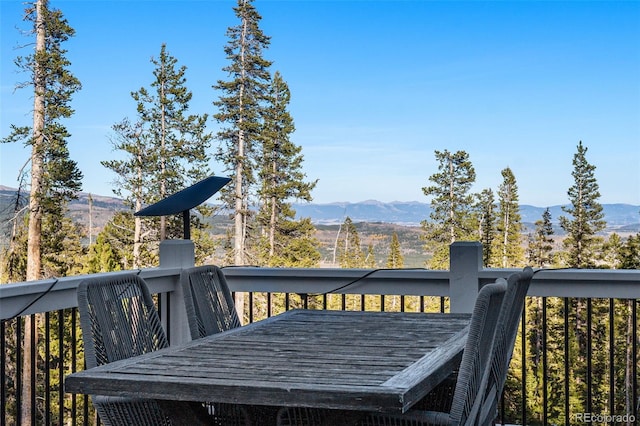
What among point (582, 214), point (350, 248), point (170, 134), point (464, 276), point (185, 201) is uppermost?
point (170, 134)

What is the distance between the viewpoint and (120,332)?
8.72ft

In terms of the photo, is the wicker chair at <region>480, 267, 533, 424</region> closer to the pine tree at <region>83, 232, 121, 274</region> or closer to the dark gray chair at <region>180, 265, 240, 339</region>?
the dark gray chair at <region>180, 265, 240, 339</region>

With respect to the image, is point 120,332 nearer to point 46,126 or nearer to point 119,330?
point 119,330

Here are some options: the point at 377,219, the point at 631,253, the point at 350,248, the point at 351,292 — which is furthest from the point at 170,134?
the point at 351,292

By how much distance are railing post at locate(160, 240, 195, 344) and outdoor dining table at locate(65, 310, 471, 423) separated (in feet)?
4.05

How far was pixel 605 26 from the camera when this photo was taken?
4462 cm

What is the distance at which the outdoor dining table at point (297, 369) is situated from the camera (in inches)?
73.4

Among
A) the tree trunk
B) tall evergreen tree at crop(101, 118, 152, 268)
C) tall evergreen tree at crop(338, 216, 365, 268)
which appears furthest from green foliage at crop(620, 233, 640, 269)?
the tree trunk

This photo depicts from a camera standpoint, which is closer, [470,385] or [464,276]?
[470,385]

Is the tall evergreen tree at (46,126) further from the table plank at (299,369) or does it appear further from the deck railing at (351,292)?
the table plank at (299,369)

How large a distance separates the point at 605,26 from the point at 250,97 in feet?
83.8

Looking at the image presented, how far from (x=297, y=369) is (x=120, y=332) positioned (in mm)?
847

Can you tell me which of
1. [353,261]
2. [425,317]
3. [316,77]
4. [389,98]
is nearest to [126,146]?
[353,261]

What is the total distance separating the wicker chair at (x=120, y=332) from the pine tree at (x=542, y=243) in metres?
38.2
